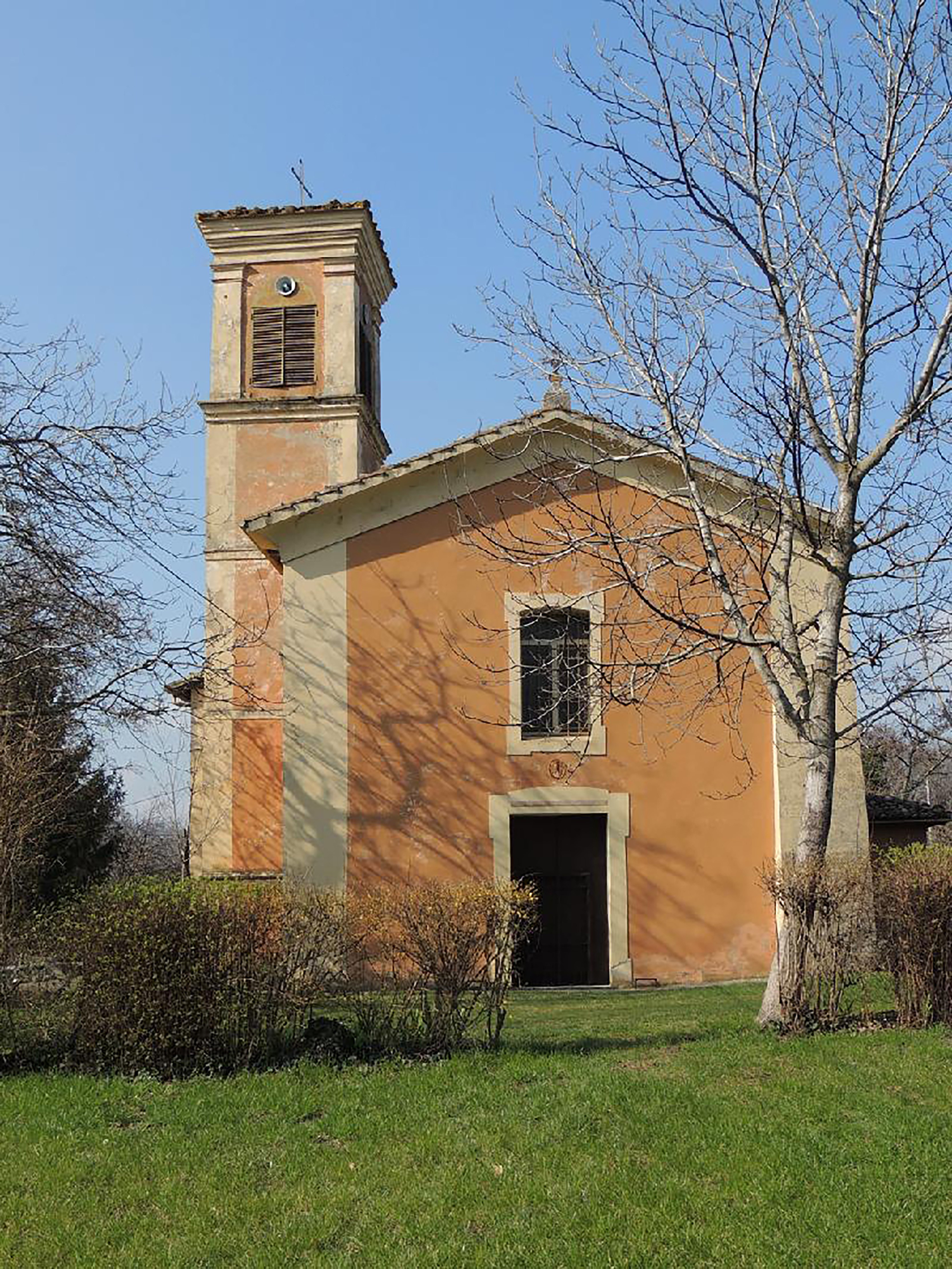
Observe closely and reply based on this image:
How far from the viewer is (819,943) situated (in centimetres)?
1038

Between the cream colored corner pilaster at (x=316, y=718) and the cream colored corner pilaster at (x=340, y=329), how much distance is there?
7.18 metres

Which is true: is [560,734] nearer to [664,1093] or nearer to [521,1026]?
[521,1026]

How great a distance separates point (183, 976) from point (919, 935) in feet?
19.1

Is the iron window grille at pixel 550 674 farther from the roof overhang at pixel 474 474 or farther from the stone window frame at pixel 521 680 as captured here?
the roof overhang at pixel 474 474

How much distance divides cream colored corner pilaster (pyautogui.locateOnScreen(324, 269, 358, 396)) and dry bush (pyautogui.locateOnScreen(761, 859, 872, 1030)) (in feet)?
50.0

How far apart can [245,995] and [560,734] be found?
8.18 metres

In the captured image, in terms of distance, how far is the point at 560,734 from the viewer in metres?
16.9

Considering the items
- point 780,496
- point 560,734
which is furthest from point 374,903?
point 560,734

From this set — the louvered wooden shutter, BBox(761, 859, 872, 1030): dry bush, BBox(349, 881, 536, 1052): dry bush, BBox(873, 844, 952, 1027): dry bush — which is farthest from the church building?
the louvered wooden shutter

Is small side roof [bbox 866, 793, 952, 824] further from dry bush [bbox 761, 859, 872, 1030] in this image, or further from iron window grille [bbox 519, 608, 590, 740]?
dry bush [bbox 761, 859, 872, 1030]

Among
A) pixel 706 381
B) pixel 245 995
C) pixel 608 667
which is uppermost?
pixel 706 381

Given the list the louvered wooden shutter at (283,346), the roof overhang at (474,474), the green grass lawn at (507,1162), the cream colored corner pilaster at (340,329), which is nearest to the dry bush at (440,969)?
the green grass lawn at (507,1162)

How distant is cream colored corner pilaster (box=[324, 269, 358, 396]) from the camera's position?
2345cm

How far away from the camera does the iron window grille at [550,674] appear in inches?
653
